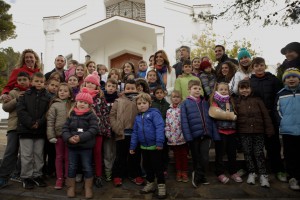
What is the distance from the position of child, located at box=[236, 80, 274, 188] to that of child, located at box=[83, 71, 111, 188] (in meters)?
2.36

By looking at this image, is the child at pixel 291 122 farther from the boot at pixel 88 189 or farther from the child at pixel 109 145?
the boot at pixel 88 189

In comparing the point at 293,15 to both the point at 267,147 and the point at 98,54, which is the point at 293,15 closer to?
the point at 267,147

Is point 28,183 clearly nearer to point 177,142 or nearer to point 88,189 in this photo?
point 88,189

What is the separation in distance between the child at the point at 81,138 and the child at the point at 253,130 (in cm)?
251

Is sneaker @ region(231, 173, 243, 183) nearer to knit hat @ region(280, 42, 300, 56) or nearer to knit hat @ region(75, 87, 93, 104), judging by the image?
knit hat @ region(280, 42, 300, 56)

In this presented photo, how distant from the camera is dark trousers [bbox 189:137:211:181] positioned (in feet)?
12.8

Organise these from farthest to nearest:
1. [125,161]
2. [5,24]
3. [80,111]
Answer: [5,24]
[125,161]
[80,111]

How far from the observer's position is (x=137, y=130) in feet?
12.7

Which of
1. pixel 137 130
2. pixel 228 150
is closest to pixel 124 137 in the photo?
pixel 137 130

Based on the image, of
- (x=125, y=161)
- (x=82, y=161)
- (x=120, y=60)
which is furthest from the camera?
(x=120, y=60)

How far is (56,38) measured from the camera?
1481cm

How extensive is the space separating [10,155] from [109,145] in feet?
5.51

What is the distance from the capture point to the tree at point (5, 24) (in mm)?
15453

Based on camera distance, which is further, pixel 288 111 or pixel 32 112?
pixel 32 112
